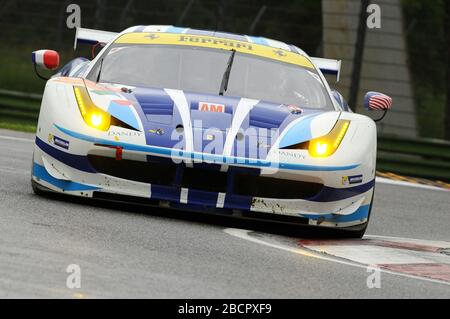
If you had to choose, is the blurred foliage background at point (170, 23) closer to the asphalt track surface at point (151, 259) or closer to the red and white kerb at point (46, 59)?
the red and white kerb at point (46, 59)

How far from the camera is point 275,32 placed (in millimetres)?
21016

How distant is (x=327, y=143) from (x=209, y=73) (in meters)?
1.42

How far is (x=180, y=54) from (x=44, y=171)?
162cm

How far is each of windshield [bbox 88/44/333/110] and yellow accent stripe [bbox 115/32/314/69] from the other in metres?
0.08

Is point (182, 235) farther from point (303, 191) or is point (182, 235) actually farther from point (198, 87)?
point (198, 87)

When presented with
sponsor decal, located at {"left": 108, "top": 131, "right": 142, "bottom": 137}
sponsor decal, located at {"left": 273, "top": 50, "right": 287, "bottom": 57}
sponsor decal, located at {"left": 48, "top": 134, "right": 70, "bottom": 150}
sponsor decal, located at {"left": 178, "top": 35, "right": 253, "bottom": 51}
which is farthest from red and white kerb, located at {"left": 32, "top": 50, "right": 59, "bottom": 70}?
sponsor decal, located at {"left": 108, "top": 131, "right": 142, "bottom": 137}

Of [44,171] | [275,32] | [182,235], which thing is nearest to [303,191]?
[182,235]

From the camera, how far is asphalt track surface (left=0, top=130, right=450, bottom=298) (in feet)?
19.0

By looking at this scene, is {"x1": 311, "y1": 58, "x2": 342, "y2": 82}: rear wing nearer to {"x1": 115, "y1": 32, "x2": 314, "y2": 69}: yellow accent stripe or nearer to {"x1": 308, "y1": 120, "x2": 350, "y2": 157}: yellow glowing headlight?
{"x1": 115, "y1": 32, "x2": 314, "y2": 69}: yellow accent stripe

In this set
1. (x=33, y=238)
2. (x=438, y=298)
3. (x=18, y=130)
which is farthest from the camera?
(x=18, y=130)

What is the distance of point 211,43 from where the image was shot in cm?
980

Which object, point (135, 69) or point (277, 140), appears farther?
point (135, 69)

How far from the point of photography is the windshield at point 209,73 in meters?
9.23

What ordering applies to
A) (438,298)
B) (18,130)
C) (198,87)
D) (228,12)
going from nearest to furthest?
(438,298) < (198,87) < (18,130) < (228,12)
